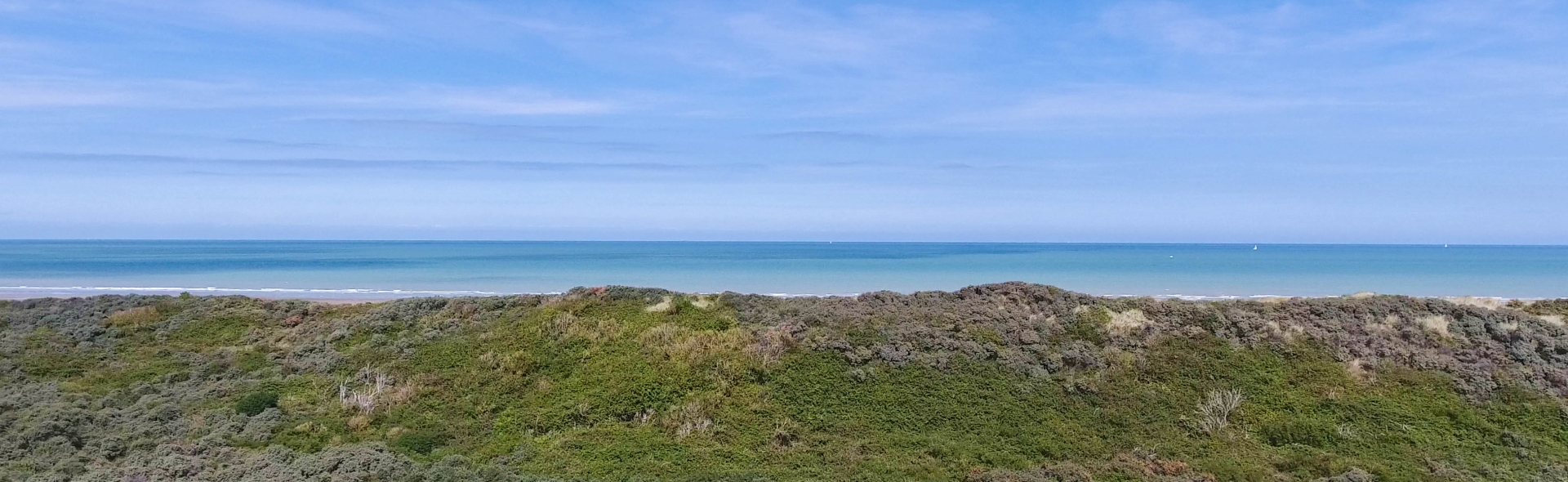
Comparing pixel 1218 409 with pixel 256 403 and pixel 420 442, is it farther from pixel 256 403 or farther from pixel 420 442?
pixel 256 403

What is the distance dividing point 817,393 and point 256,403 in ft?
30.0

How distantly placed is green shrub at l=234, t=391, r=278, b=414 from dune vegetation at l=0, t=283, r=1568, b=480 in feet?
0.32

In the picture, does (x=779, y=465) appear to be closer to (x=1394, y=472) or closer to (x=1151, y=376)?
(x=1151, y=376)

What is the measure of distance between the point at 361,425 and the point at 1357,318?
18.2 m

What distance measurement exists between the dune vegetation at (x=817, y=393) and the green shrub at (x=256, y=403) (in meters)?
0.10

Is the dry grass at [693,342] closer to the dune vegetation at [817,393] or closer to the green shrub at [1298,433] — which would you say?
the dune vegetation at [817,393]

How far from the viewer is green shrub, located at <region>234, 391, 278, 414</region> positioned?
1439cm

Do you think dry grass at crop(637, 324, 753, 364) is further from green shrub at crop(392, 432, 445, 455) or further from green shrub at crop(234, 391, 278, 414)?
green shrub at crop(234, 391, 278, 414)

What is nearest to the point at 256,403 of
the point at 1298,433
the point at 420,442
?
the point at 420,442

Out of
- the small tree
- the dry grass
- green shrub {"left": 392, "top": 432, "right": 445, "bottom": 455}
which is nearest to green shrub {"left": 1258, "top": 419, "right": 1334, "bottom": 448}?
the small tree

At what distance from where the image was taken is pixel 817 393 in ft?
48.2

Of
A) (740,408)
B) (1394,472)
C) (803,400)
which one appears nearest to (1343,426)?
(1394,472)

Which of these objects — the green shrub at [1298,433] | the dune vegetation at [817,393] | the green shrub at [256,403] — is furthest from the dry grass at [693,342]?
the green shrub at [1298,433]

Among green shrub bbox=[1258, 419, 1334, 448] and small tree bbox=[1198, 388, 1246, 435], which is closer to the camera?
green shrub bbox=[1258, 419, 1334, 448]
